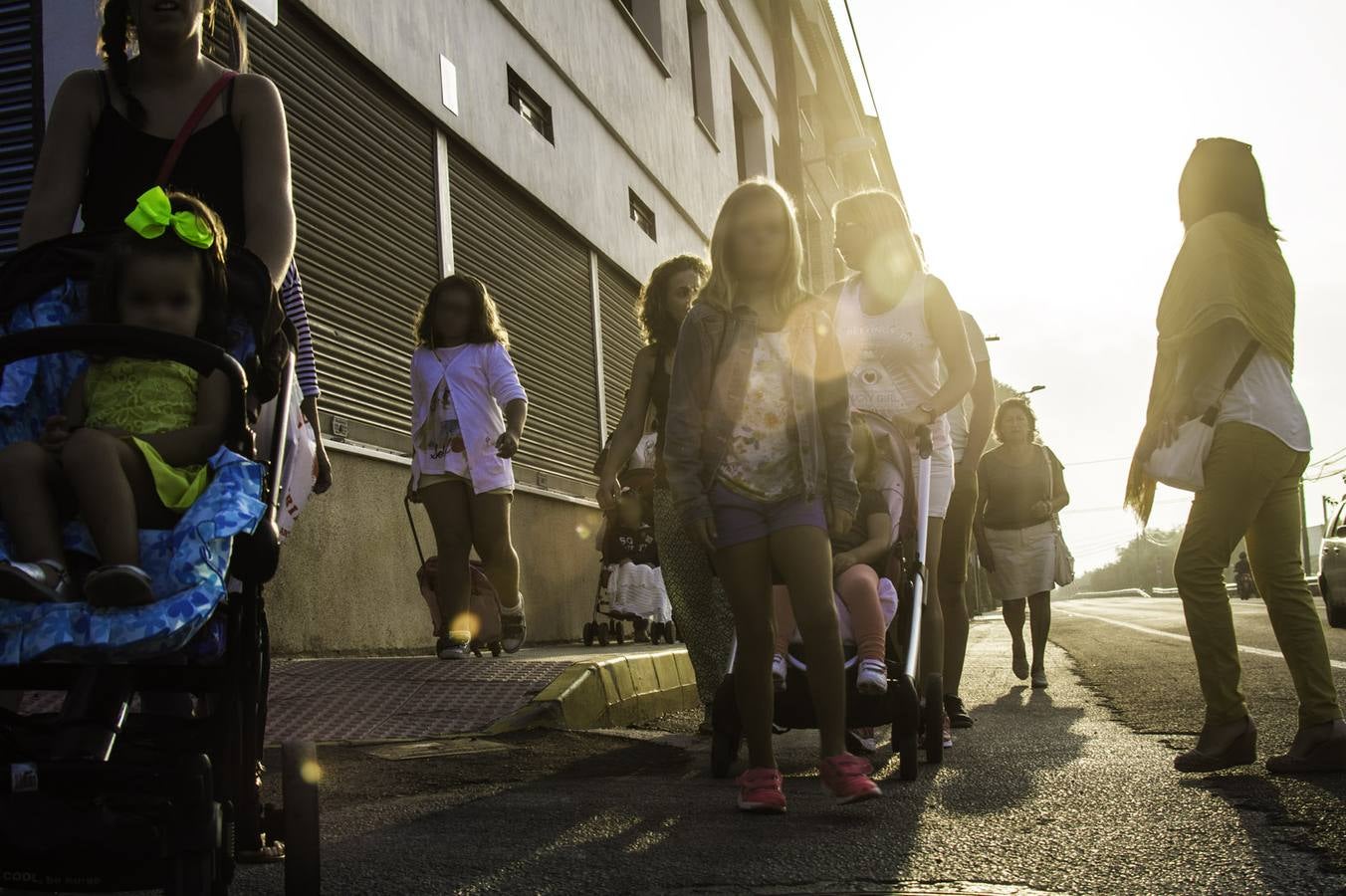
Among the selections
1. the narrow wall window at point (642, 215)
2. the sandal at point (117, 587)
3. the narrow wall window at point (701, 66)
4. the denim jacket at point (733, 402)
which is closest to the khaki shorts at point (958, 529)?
the denim jacket at point (733, 402)

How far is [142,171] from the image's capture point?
3.26 meters

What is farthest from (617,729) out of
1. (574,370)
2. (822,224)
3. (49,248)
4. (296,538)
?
(822,224)

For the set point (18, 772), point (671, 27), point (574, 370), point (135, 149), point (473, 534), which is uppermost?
point (671, 27)

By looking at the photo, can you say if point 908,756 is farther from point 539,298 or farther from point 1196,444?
point 539,298

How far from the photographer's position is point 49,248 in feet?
8.86

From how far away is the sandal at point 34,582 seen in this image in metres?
2.19

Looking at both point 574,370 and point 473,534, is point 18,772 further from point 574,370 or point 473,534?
point 574,370

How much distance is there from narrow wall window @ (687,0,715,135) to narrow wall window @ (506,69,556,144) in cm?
710

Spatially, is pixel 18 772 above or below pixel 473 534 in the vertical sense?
below

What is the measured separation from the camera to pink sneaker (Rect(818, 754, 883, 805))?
3.69 metres

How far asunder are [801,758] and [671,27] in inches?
572

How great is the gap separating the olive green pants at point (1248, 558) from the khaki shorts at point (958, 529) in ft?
5.33

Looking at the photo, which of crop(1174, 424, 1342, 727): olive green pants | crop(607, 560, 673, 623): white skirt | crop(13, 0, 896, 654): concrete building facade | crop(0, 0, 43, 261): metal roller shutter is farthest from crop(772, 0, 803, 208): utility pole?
crop(1174, 424, 1342, 727): olive green pants

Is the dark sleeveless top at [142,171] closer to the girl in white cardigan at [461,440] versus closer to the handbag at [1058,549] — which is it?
the girl in white cardigan at [461,440]
